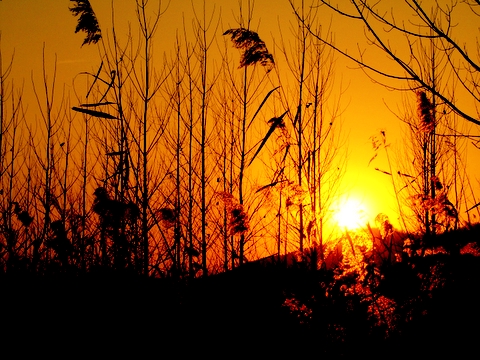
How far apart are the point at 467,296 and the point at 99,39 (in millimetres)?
4406

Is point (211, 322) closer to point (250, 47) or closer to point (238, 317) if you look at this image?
point (238, 317)

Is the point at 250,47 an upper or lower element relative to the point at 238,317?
upper

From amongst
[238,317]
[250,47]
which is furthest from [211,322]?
[250,47]

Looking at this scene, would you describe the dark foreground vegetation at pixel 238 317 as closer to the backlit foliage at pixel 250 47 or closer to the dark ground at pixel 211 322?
the dark ground at pixel 211 322

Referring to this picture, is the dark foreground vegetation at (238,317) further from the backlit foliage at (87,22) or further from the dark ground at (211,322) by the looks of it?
the backlit foliage at (87,22)

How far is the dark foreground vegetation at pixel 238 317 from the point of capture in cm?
445

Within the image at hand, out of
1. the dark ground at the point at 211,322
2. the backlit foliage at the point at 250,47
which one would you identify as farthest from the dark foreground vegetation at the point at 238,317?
the backlit foliage at the point at 250,47

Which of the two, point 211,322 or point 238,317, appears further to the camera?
point 238,317

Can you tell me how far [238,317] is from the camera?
5.29 meters

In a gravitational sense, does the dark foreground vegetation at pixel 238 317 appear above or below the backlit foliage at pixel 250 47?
below

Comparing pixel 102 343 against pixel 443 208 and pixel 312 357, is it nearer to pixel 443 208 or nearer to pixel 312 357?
pixel 312 357

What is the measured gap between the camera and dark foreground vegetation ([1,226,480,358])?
445cm

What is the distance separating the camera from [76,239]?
6.12 m

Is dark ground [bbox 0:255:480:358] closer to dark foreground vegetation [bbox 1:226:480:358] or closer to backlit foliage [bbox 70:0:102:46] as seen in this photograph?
dark foreground vegetation [bbox 1:226:480:358]
